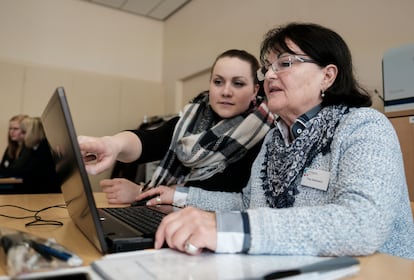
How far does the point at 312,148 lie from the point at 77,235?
22.8 inches

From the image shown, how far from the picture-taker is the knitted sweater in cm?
56

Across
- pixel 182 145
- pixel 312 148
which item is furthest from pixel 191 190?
pixel 312 148

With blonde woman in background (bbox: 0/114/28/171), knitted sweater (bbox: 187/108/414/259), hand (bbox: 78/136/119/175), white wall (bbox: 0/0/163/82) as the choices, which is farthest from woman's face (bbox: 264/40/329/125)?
white wall (bbox: 0/0/163/82)

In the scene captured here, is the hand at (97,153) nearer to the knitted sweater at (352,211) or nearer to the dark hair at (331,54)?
the knitted sweater at (352,211)

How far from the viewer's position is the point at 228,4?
3.56 meters

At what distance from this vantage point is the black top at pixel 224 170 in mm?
1339

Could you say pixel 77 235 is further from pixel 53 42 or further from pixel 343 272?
pixel 53 42

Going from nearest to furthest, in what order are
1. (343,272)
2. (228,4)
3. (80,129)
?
1. (343,272)
2. (228,4)
3. (80,129)

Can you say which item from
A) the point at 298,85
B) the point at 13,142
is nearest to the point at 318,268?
the point at 298,85

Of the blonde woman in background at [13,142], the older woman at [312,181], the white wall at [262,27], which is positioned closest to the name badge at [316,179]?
the older woman at [312,181]

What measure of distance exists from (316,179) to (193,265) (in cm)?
44

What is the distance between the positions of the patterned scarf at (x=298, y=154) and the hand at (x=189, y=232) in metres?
0.33

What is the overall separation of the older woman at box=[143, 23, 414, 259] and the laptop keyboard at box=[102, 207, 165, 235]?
11 cm

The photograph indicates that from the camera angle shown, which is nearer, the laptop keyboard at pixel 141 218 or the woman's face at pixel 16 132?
the laptop keyboard at pixel 141 218
